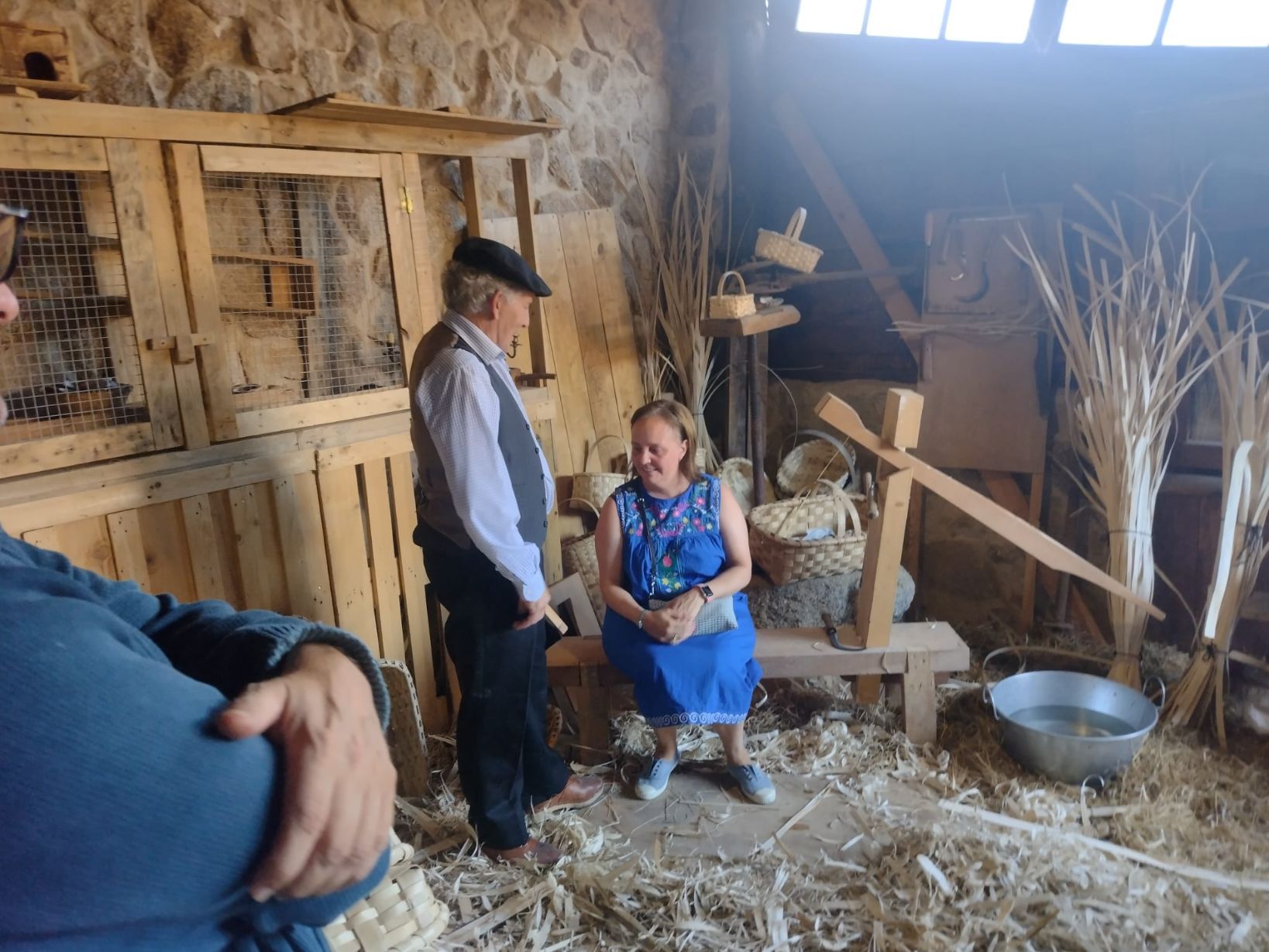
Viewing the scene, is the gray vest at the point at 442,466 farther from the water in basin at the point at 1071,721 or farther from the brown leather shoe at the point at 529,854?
the water in basin at the point at 1071,721

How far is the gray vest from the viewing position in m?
2.16

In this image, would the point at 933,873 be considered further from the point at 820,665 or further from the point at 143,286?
the point at 143,286

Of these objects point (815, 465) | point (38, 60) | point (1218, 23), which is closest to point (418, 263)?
point (38, 60)

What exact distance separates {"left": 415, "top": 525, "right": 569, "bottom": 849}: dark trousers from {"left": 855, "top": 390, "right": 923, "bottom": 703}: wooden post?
1.07 m

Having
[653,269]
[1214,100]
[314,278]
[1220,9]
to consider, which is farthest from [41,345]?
[1220,9]

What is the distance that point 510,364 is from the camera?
3.34 meters

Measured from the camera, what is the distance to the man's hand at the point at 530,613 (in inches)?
87.0

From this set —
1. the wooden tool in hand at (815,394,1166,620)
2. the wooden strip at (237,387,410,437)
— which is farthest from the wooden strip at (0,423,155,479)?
the wooden tool in hand at (815,394,1166,620)

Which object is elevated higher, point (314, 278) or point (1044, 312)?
point (314, 278)

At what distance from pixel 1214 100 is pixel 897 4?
130 cm

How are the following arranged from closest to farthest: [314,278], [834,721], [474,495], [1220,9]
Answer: [474,495], [314,278], [834,721], [1220,9]

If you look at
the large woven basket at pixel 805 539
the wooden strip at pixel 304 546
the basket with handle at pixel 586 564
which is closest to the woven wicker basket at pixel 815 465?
the large woven basket at pixel 805 539

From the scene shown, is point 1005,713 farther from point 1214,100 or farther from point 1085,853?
point 1214,100

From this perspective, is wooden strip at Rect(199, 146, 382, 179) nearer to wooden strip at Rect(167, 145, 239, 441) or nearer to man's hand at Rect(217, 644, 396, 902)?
wooden strip at Rect(167, 145, 239, 441)
